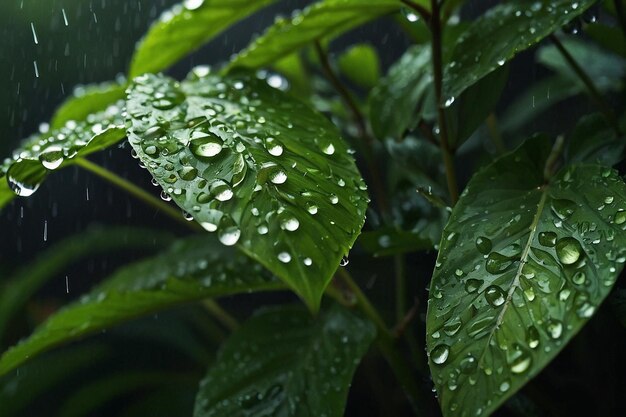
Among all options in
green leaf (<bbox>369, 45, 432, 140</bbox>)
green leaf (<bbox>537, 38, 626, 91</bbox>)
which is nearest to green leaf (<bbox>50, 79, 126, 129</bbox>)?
green leaf (<bbox>369, 45, 432, 140</bbox>)

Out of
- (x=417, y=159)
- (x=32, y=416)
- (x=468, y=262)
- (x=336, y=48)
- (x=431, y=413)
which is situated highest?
(x=468, y=262)

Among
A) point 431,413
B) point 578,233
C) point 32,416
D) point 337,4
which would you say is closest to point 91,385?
point 32,416

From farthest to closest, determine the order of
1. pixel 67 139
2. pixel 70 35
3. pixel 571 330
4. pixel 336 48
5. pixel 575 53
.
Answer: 1. pixel 336 48
2. pixel 70 35
3. pixel 575 53
4. pixel 67 139
5. pixel 571 330

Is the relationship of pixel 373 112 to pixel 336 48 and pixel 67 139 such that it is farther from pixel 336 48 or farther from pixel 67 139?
pixel 336 48

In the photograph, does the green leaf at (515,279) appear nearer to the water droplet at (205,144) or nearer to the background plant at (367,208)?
the background plant at (367,208)

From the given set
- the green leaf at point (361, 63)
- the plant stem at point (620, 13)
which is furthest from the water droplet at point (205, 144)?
the green leaf at point (361, 63)

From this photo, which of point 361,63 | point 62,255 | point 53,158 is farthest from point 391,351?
point 62,255

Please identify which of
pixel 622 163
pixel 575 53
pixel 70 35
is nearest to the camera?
pixel 622 163
